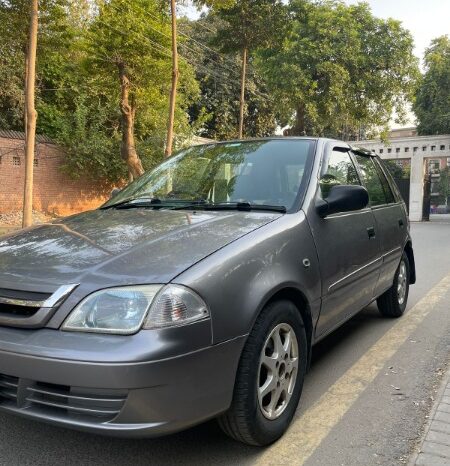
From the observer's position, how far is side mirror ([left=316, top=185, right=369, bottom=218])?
322 cm

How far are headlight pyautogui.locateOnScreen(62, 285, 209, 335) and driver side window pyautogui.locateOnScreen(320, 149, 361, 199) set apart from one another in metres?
1.54

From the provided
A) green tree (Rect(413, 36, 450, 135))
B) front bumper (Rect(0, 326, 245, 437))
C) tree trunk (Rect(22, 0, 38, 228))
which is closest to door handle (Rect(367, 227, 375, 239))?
front bumper (Rect(0, 326, 245, 437))

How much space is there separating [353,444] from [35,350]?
5.72 ft

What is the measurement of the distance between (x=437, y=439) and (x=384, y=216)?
7.05ft

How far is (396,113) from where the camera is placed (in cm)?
2773

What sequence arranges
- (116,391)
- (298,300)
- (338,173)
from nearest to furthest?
(116,391), (298,300), (338,173)

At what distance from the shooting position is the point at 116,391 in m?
2.02

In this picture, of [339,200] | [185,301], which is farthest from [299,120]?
[185,301]


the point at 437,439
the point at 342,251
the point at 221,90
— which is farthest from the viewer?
the point at 221,90

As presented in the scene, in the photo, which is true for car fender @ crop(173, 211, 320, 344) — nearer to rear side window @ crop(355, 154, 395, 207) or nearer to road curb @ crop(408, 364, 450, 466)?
road curb @ crop(408, 364, 450, 466)

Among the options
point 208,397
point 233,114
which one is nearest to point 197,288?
point 208,397

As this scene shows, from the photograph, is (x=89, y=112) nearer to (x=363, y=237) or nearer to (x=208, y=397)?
(x=363, y=237)

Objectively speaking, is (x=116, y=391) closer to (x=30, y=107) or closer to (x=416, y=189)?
(x=30, y=107)

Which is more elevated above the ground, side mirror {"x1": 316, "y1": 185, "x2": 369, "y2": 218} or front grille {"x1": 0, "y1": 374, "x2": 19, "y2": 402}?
side mirror {"x1": 316, "y1": 185, "x2": 369, "y2": 218}
